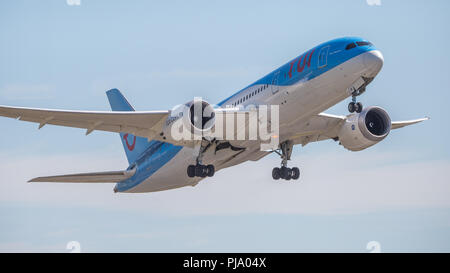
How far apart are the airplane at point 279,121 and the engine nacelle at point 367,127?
48 millimetres

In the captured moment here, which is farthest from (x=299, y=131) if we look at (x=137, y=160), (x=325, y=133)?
(x=137, y=160)

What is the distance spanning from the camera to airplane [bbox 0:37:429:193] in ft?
99.0

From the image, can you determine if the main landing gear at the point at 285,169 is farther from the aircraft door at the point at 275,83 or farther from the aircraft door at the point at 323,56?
the aircraft door at the point at 323,56

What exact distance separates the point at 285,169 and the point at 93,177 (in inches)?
391

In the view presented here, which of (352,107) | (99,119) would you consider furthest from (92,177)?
(352,107)

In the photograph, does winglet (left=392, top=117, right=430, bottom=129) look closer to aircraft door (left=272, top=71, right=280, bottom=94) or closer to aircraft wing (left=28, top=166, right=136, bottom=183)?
aircraft door (left=272, top=71, right=280, bottom=94)

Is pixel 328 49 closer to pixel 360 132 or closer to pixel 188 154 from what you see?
pixel 360 132

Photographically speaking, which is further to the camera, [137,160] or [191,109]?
[137,160]

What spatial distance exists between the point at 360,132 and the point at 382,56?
7.08 m

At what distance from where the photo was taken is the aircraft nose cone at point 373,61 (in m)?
29.3

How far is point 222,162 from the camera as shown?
120 feet

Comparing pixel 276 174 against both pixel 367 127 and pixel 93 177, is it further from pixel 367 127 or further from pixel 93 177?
pixel 93 177

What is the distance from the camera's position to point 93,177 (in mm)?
38812

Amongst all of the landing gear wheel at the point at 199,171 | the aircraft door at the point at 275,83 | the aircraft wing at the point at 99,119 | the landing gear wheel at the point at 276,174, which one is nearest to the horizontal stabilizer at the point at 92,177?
the aircraft wing at the point at 99,119
